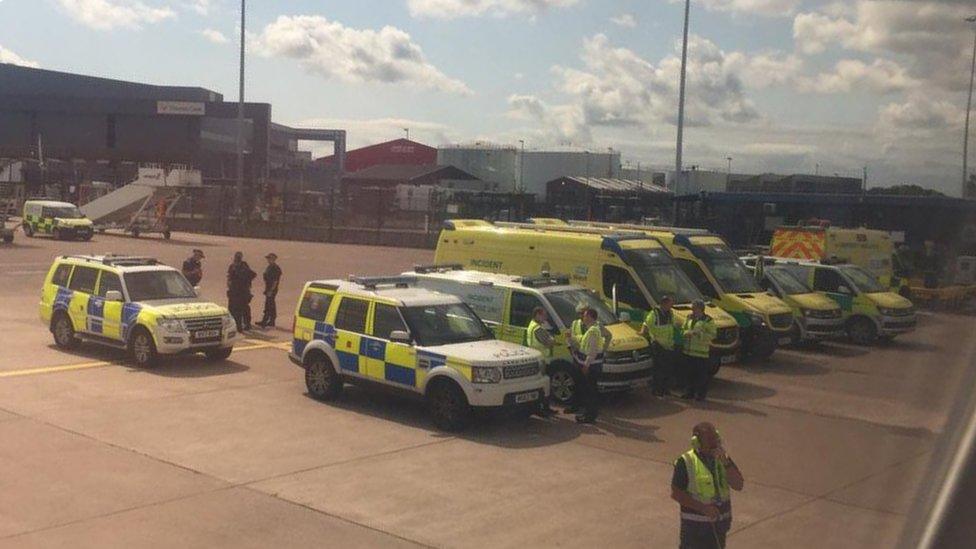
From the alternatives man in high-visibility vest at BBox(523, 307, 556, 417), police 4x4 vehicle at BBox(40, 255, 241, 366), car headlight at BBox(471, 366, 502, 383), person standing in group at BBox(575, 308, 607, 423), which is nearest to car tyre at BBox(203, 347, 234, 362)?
police 4x4 vehicle at BBox(40, 255, 241, 366)

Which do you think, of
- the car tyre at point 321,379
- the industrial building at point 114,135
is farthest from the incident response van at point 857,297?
the industrial building at point 114,135

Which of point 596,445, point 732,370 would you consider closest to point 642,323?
point 732,370

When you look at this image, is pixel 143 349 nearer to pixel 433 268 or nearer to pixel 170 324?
pixel 170 324

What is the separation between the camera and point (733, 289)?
55.8ft

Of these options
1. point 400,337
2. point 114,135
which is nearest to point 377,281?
point 400,337

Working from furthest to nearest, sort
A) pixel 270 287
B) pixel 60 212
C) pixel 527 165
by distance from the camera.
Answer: pixel 527 165 → pixel 60 212 → pixel 270 287

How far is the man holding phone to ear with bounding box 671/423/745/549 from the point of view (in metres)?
5.63

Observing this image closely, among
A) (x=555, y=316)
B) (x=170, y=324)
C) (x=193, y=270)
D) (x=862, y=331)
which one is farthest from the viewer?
(x=862, y=331)

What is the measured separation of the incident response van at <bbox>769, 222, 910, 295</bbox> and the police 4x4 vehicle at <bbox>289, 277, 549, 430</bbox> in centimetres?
1261

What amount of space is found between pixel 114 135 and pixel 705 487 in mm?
80342

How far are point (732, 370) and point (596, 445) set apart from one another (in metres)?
6.38

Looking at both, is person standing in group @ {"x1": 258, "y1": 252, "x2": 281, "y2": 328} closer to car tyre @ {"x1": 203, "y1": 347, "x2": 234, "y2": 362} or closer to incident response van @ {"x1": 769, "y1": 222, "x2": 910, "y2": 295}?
car tyre @ {"x1": 203, "y1": 347, "x2": 234, "y2": 362}

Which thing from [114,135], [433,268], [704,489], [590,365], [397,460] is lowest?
[397,460]

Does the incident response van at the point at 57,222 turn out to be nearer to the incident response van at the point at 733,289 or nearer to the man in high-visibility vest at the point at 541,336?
the incident response van at the point at 733,289
